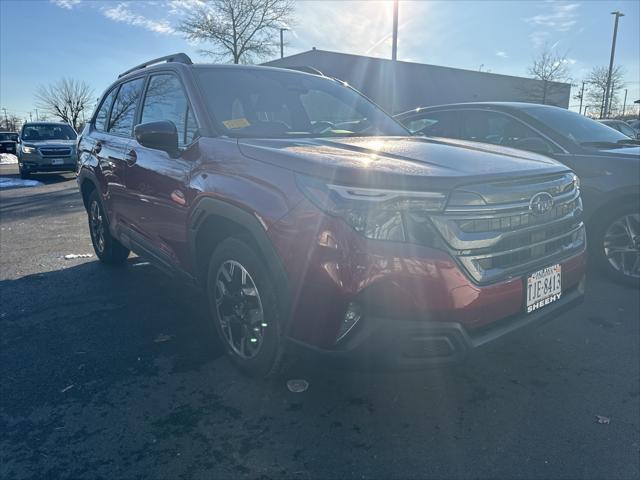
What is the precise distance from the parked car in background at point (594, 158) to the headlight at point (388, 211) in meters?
2.32

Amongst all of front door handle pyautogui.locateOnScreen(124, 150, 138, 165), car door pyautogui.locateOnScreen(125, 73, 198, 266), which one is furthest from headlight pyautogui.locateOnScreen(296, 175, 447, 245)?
front door handle pyautogui.locateOnScreen(124, 150, 138, 165)

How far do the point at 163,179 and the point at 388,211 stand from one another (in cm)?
186

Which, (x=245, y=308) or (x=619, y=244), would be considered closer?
(x=245, y=308)

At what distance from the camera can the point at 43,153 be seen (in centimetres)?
1483

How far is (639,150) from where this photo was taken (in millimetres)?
4562

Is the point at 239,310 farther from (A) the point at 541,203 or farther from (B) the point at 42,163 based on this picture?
(B) the point at 42,163

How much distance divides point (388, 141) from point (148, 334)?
220 centimetres

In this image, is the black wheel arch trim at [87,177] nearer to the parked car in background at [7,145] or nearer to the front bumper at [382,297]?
the front bumper at [382,297]

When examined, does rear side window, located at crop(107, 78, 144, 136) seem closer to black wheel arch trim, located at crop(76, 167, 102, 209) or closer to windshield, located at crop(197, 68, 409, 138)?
black wheel arch trim, located at crop(76, 167, 102, 209)

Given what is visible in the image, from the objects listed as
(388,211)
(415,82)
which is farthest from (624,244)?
(415,82)

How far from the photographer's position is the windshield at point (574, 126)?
4.85 m

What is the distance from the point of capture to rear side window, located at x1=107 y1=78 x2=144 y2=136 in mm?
4184

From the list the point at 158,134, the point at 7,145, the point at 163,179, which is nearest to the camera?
the point at 158,134

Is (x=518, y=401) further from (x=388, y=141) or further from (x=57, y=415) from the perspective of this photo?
(x=57, y=415)
